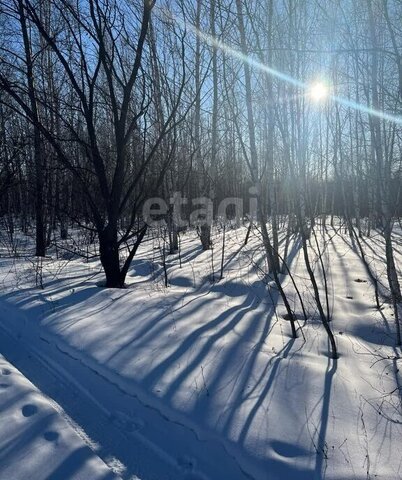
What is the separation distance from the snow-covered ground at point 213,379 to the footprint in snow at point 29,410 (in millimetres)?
Answer: 193

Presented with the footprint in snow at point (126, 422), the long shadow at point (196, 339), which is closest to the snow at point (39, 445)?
the footprint in snow at point (126, 422)

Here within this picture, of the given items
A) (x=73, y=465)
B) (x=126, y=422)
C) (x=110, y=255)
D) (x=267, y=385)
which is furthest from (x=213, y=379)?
(x=110, y=255)

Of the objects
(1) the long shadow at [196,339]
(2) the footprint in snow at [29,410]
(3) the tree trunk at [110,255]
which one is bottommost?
(2) the footprint in snow at [29,410]

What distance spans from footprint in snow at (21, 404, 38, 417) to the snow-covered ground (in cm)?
19

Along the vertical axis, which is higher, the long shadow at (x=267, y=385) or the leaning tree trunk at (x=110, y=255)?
the leaning tree trunk at (x=110, y=255)

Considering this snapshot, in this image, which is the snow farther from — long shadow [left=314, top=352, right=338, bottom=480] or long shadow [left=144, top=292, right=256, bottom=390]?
long shadow [left=314, top=352, right=338, bottom=480]

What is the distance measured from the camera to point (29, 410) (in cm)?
224

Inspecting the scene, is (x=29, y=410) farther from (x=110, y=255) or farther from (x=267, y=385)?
(x=110, y=255)

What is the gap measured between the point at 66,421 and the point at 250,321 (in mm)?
2032

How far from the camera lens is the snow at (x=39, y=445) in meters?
1.74

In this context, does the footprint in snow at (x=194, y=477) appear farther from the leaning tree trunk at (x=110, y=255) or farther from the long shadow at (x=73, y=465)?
the leaning tree trunk at (x=110, y=255)

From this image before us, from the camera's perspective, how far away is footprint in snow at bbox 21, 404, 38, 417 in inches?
86.4

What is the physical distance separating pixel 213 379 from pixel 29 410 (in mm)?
1109

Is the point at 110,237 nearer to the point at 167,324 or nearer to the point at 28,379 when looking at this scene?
the point at 167,324
